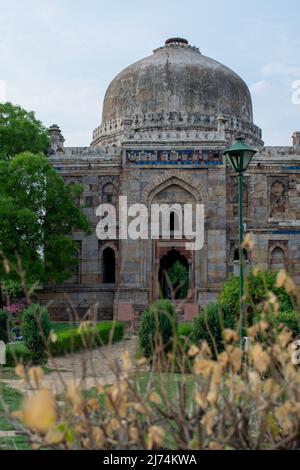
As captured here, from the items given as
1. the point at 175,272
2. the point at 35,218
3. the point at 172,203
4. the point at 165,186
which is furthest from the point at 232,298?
the point at 175,272

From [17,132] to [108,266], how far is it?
17.5 feet

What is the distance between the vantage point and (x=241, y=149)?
8.09 m

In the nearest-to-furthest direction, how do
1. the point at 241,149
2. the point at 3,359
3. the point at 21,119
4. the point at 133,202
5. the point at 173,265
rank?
the point at 241,149
the point at 3,359
the point at 21,119
the point at 133,202
the point at 173,265

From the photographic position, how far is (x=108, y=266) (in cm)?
2164

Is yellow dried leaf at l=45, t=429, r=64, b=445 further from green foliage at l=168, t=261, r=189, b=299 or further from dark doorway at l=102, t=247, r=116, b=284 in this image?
green foliage at l=168, t=261, r=189, b=299

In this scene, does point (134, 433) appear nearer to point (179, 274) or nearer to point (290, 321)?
point (290, 321)

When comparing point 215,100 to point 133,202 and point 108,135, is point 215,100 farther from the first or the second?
point 133,202

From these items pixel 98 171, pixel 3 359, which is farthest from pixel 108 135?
pixel 3 359

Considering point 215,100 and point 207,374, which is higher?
point 215,100

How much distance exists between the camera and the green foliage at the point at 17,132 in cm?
1908

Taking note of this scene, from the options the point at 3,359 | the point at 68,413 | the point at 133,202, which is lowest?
the point at 3,359

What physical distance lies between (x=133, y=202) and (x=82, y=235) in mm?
1944

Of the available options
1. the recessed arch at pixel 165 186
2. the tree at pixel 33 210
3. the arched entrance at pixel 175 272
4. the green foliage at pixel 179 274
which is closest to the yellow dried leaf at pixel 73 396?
the tree at pixel 33 210

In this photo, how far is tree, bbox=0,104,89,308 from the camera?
17188mm
